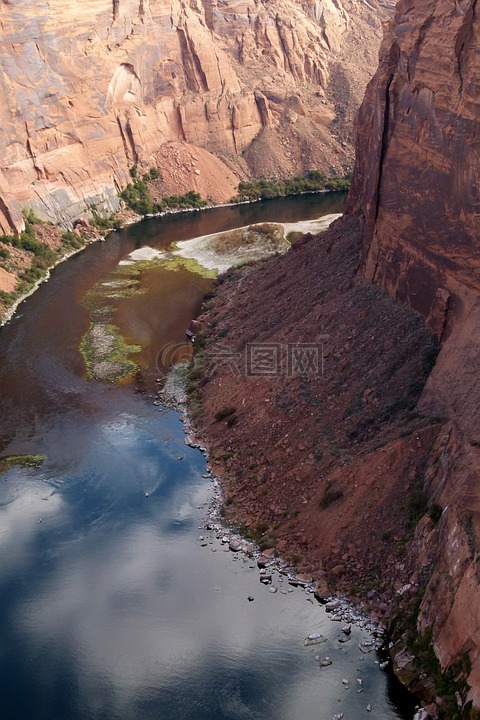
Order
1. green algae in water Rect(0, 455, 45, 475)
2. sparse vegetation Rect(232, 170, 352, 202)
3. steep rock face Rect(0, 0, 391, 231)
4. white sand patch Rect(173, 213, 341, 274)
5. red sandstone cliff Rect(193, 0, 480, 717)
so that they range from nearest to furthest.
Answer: red sandstone cliff Rect(193, 0, 480, 717), green algae in water Rect(0, 455, 45, 475), white sand patch Rect(173, 213, 341, 274), steep rock face Rect(0, 0, 391, 231), sparse vegetation Rect(232, 170, 352, 202)

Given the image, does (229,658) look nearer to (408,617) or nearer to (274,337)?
(408,617)

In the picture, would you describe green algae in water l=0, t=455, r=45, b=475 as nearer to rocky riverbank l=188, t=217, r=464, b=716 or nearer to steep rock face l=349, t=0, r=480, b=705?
rocky riverbank l=188, t=217, r=464, b=716

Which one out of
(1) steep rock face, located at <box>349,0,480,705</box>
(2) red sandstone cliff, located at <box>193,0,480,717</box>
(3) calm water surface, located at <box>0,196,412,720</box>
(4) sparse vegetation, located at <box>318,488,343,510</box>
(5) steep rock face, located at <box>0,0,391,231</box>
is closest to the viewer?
(1) steep rock face, located at <box>349,0,480,705</box>

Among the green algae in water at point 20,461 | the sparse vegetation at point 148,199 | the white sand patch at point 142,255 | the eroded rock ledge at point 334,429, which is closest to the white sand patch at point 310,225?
the white sand patch at point 142,255

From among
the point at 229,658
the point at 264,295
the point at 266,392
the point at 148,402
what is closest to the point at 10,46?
the point at 264,295

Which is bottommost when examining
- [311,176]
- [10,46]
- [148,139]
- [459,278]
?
[311,176]

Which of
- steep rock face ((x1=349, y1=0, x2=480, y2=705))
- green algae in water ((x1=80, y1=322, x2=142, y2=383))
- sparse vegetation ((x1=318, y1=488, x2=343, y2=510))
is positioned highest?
steep rock face ((x1=349, y1=0, x2=480, y2=705))

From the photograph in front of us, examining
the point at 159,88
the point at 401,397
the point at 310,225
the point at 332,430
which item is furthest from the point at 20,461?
the point at 159,88

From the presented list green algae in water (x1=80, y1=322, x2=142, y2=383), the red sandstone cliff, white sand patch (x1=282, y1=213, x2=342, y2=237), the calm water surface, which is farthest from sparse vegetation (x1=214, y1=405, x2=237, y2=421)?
white sand patch (x1=282, y1=213, x2=342, y2=237)
